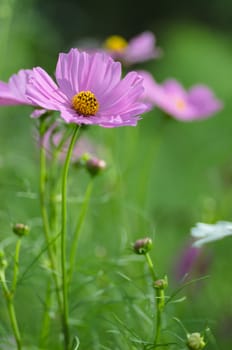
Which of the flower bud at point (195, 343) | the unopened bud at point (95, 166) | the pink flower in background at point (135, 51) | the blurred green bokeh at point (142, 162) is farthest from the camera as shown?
the pink flower in background at point (135, 51)

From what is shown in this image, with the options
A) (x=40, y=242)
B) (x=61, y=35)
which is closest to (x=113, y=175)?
(x=40, y=242)

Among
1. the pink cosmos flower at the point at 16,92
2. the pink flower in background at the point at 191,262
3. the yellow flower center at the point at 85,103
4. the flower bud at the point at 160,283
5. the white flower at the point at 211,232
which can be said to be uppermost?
the pink cosmos flower at the point at 16,92

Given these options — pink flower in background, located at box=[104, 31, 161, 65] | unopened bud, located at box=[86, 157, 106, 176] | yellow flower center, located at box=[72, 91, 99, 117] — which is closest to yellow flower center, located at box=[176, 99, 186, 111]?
pink flower in background, located at box=[104, 31, 161, 65]

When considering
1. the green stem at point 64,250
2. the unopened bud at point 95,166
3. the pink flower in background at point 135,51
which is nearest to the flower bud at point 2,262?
the green stem at point 64,250

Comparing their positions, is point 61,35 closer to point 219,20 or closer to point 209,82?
point 219,20

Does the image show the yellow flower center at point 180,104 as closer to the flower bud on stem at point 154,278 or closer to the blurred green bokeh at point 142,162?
the blurred green bokeh at point 142,162

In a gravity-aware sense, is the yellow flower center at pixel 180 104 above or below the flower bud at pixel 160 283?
above
